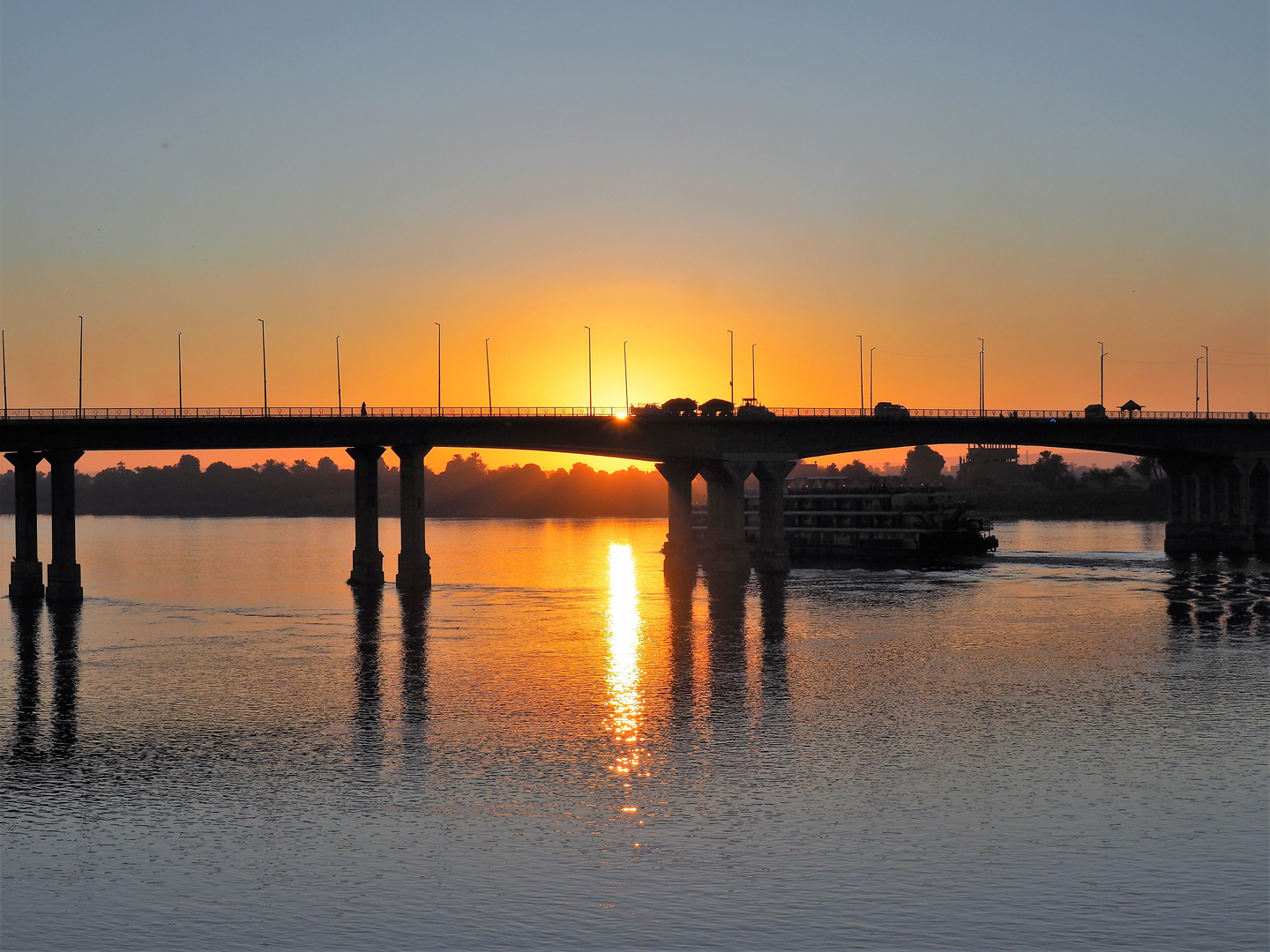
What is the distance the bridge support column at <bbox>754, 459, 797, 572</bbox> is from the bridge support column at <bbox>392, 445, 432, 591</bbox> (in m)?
36.2

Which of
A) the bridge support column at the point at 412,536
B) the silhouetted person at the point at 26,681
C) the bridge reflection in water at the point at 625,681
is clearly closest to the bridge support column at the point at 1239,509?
the bridge reflection in water at the point at 625,681

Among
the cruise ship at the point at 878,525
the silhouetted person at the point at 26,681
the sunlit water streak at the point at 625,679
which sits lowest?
the sunlit water streak at the point at 625,679

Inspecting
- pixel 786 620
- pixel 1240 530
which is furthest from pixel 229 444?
pixel 1240 530

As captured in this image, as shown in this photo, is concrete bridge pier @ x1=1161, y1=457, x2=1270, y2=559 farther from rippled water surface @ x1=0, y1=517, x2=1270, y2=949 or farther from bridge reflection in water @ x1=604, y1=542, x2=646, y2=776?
rippled water surface @ x1=0, y1=517, x2=1270, y2=949

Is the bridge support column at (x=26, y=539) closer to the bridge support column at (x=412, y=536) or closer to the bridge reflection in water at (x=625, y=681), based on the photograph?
the bridge support column at (x=412, y=536)

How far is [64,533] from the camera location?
107m

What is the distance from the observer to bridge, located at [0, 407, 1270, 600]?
109500mm

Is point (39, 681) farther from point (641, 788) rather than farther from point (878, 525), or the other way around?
point (878, 525)

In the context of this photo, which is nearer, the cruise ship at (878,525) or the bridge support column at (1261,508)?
the cruise ship at (878,525)

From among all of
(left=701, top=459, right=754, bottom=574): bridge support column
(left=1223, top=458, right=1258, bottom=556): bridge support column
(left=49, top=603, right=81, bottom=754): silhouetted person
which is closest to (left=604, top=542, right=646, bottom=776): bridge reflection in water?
(left=701, top=459, right=754, bottom=574): bridge support column

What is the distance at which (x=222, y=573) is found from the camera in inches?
6019

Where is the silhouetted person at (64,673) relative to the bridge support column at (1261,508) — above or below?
below

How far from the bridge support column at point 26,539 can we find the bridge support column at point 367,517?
26404 mm

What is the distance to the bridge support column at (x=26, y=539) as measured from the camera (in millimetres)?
107000
